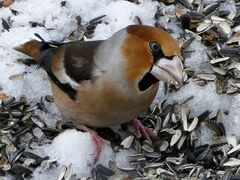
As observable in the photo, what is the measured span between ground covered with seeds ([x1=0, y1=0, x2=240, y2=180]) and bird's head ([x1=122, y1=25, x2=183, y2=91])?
0.51 metres

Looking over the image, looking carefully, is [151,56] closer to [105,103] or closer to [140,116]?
[105,103]

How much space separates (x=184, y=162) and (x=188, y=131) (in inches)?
8.0

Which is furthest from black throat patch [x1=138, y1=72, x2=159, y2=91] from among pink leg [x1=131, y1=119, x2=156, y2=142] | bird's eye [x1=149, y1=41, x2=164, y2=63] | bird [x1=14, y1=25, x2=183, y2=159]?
pink leg [x1=131, y1=119, x2=156, y2=142]

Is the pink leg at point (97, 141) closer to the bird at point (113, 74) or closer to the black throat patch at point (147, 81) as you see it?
the bird at point (113, 74)

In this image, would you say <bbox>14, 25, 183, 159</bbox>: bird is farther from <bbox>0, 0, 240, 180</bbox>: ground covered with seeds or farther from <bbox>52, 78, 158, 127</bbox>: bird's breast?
<bbox>0, 0, 240, 180</bbox>: ground covered with seeds

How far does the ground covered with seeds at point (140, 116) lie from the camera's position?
3.76m

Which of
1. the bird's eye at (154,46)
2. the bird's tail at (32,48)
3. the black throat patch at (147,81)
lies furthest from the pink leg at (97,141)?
the bird's eye at (154,46)

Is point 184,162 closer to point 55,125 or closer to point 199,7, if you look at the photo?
point 55,125

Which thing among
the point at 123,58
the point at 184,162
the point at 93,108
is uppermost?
the point at 123,58

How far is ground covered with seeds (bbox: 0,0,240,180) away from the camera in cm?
376

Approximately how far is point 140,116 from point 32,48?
800 millimetres

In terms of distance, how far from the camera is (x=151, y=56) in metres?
3.39

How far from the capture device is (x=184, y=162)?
3729mm

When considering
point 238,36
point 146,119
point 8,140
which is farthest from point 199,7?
point 8,140
